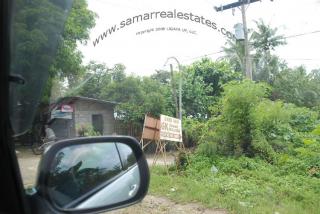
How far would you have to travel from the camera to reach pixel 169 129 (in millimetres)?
7633

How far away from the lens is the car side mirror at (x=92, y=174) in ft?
3.52

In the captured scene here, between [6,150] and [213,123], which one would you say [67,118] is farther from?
[213,123]

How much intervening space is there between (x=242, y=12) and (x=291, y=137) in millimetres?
5546

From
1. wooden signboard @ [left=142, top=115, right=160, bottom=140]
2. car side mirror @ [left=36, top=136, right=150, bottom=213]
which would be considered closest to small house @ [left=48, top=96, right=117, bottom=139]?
car side mirror @ [left=36, top=136, right=150, bottom=213]

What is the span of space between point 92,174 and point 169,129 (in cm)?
643

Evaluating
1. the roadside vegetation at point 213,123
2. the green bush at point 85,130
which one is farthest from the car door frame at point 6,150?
the green bush at point 85,130

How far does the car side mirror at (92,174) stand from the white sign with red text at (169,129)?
19.8 feet

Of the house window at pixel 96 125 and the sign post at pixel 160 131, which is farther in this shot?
the sign post at pixel 160 131

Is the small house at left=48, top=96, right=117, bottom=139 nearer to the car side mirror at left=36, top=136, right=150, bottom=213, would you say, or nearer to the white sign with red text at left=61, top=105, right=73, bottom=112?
the white sign with red text at left=61, top=105, right=73, bottom=112

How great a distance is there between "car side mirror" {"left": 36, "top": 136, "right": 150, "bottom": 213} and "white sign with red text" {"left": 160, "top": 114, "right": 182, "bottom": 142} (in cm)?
604

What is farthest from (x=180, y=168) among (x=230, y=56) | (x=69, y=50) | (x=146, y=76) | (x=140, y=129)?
(x=230, y=56)

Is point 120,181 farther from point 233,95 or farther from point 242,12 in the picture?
point 242,12

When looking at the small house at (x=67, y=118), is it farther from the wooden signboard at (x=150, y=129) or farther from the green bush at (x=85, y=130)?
the wooden signboard at (x=150, y=129)

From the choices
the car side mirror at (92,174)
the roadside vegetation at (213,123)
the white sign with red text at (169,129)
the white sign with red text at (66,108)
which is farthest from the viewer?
the white sign with red text at (169,129)
